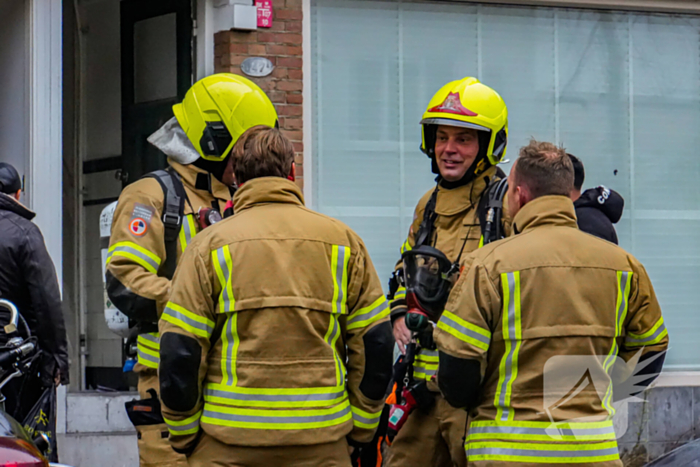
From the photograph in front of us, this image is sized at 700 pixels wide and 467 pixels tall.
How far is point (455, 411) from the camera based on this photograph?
398cm

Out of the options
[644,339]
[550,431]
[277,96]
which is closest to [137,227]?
[550,431]

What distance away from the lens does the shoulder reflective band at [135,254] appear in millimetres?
3977

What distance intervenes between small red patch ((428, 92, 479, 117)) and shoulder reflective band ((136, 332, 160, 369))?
157 cm

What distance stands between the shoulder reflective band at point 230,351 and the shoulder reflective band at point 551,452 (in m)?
Result: 0.88

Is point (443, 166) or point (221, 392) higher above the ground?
point (443, 166)

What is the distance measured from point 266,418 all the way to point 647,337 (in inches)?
53.5

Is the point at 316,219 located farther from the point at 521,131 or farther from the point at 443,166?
the point at 521,131

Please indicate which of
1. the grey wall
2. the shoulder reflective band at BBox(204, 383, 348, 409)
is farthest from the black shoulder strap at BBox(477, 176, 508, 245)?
the grey wall

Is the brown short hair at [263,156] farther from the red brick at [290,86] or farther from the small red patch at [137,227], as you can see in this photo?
the red brick at [290,86]

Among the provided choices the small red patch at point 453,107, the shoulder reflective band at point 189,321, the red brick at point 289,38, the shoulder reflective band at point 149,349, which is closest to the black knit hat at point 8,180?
the shoulder reflective band at point 149,349

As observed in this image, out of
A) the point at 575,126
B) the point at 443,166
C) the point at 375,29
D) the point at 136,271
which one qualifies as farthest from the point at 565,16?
the point at 136,271

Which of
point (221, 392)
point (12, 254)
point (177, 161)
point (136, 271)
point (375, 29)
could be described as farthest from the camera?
point (375, 29)

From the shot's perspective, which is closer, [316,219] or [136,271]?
[316,219]

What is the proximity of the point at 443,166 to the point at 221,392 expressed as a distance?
5.45 ft
